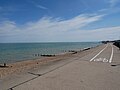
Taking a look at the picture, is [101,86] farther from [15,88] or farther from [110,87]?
[15,88]

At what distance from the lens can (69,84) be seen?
7688mm

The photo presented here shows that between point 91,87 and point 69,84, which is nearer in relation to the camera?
point 91,87

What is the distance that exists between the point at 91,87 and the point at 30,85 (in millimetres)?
2528

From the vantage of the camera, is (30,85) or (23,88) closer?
(23,88)

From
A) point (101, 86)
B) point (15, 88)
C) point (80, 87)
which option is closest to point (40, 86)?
point (15, 88)

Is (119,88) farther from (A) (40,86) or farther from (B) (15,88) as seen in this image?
(B) (15,88)

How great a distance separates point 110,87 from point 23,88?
3.47 m

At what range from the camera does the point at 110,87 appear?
7172mm

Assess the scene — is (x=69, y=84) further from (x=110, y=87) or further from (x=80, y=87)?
(x=110, y=87)

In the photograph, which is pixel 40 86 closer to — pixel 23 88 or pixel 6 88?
pixel 23 88

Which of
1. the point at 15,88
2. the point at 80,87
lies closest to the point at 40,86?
the point at 15,88

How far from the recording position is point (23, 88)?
22.8 ft

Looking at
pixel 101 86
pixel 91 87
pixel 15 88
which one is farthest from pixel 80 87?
pixel 15 88

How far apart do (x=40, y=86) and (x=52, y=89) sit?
0.72m
